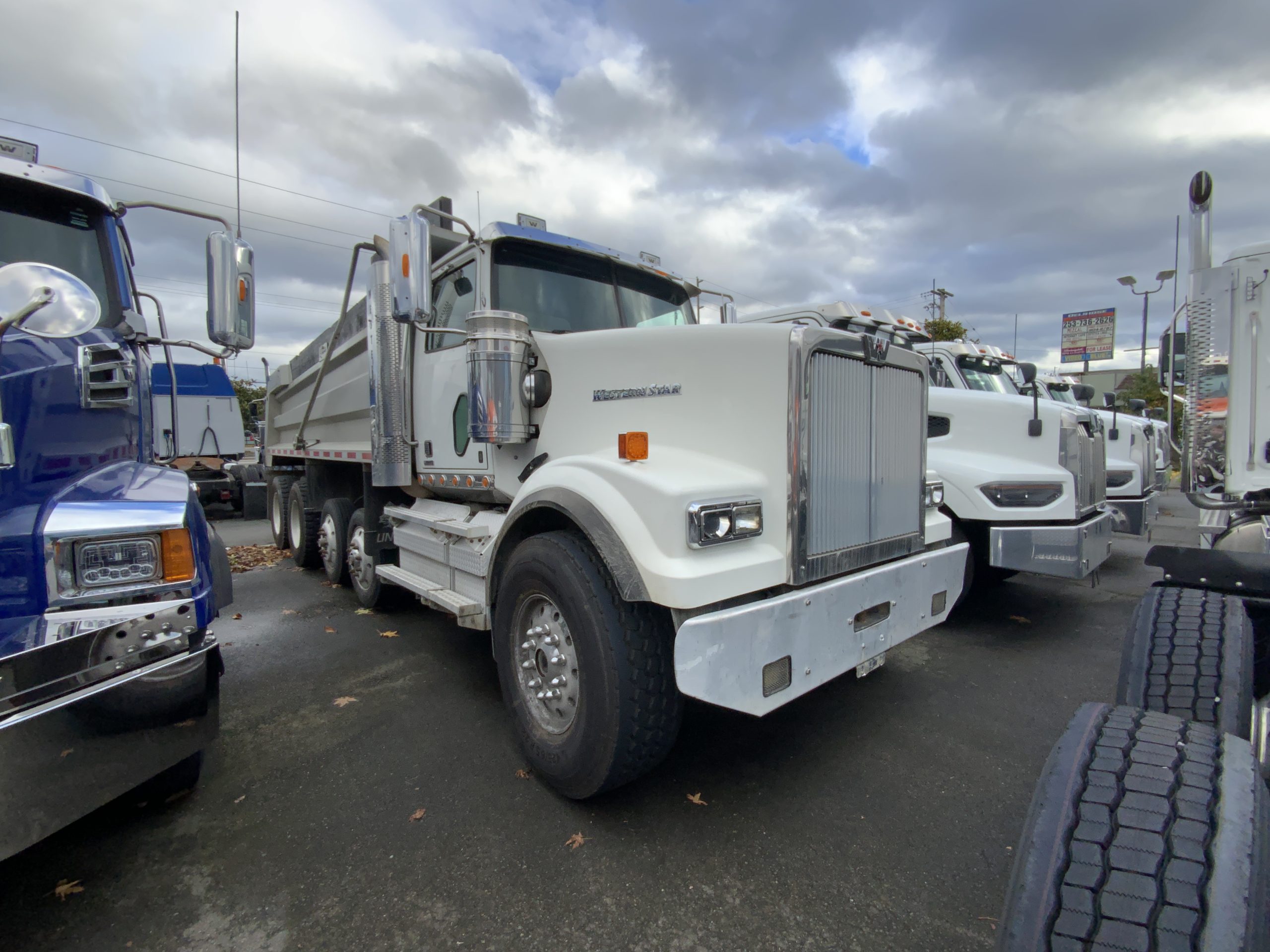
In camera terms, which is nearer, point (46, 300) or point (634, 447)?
point (46, 300)

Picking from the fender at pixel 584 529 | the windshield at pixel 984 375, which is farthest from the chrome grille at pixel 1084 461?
the fender at pixel 584 529

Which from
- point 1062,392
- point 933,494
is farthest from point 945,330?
point 933,494

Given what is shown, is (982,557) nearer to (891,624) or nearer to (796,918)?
(891,624)

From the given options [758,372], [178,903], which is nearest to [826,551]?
[758,372]

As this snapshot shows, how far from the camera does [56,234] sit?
10.6 feet

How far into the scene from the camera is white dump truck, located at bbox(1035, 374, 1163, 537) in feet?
22.0

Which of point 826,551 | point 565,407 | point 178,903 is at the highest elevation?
point 565,407

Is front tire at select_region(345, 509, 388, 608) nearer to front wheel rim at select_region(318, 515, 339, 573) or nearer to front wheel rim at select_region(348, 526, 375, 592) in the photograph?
front wheel rim at select_region(348, 526, 375, 592)

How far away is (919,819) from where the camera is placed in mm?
2570

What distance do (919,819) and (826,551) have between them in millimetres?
1135

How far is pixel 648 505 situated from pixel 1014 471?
3.70m

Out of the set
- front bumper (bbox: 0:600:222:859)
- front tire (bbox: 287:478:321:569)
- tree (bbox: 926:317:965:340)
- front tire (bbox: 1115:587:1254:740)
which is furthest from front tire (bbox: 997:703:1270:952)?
tree (bbox: 926:317:965:340)

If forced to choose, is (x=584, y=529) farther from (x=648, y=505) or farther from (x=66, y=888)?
(x=66, y=888)

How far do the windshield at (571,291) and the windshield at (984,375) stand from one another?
11.3ft
